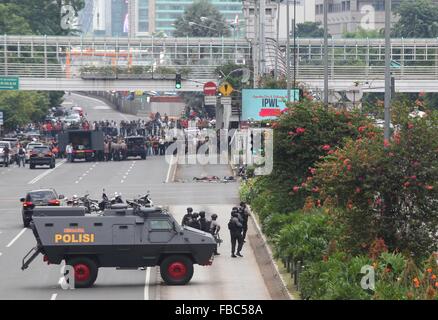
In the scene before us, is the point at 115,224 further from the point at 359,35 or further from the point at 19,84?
the point at 359,35

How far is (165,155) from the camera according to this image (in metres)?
93.8

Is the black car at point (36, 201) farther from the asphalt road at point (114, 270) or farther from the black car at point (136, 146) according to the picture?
the black car at point (136, 146)

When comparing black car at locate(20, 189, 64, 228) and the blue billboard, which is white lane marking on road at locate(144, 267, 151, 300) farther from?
the blue billboard

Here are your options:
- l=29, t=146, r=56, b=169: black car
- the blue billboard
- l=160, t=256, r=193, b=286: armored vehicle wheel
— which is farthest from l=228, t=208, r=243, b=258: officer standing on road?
l=29, t=146, r=56, b=169: black car

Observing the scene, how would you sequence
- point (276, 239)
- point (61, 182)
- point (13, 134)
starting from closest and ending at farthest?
point (276, 239), point (61, 182), point (13, 134)

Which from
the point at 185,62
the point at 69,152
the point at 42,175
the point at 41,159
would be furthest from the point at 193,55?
the point at 42,175

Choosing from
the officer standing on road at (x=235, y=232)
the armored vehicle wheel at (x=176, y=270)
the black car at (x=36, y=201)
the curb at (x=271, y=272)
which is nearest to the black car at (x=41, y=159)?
the black car at (x=36, y=201)

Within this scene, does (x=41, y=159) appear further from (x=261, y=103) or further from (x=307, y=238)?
(x=307, y=238)

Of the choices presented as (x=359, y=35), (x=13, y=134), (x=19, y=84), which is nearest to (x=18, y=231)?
(x=19, y=84)

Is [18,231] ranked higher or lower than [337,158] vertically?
lower

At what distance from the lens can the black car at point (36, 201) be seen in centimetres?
5134

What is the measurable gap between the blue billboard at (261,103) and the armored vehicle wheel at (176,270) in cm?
3312

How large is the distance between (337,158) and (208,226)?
36.7 ft

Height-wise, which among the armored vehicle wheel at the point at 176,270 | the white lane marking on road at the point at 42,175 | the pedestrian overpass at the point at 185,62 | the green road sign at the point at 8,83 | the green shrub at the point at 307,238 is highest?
the pedestrian overpass at the point at 185,62
